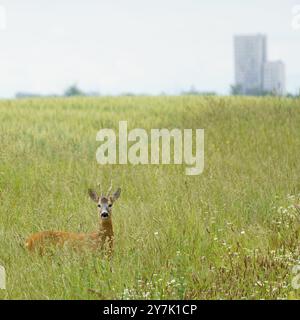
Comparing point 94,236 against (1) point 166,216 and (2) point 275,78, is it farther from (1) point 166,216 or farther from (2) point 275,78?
(2) point 275,78

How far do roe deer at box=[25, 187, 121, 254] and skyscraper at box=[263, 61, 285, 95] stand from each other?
28.9ft

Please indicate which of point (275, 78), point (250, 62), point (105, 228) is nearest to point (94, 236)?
point (105, 228)

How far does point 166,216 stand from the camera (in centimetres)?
676

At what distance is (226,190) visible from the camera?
775cm

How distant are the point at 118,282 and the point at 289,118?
865 centimetres

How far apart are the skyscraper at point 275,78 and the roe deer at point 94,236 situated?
8.80 meters

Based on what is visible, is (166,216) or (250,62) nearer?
(166,216)

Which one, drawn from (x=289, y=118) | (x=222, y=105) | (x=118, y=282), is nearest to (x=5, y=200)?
(x=118, y=282)

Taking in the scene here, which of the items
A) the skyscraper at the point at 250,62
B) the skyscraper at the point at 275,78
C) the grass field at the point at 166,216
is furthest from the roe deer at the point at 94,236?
the skyscraper at the point at 250,62

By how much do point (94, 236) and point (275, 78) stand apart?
16.2 meters

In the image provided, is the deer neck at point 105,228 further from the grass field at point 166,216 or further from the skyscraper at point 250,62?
the skyscraper at point 250,62
